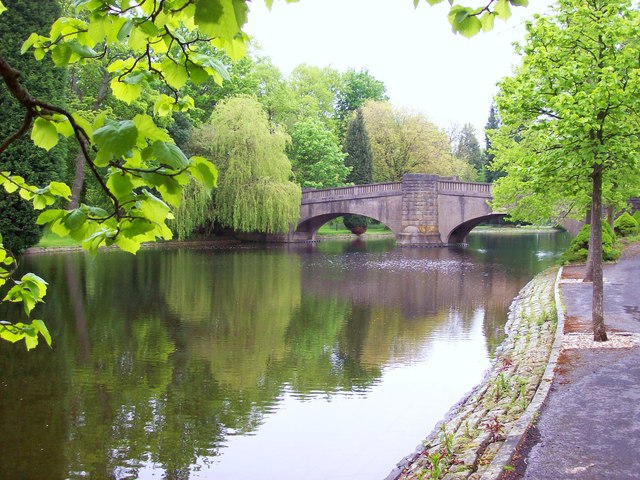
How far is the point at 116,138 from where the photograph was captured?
1901mm

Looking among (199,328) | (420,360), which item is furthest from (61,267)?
(420,360)

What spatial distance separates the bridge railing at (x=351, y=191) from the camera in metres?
39.3

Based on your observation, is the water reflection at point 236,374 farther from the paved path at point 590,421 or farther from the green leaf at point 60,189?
the green leaf at point 60,189

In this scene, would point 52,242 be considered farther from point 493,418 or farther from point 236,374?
point 493,418

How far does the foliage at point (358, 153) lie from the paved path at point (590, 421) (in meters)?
41.2

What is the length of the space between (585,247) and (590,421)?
1720cm

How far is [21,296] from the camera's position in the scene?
3148 millimetres

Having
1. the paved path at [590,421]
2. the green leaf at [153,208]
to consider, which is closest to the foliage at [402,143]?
the paved path at [590,421]

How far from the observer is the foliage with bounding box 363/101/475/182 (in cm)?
5081

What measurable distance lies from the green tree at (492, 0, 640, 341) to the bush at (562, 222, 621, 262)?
1079 centimetres

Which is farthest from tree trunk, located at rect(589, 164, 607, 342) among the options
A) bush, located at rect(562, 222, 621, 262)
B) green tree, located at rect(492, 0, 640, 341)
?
bush, located at rect(562, 222, 621, 262)

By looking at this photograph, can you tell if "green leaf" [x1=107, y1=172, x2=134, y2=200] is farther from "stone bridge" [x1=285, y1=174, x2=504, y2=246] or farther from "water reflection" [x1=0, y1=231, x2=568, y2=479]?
"stone bridge" [x1=285, y1=174, x2=504, y2=246]

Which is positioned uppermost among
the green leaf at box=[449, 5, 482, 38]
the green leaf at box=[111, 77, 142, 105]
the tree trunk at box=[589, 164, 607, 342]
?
the green leaf at box=[449, 5, 482, 38]

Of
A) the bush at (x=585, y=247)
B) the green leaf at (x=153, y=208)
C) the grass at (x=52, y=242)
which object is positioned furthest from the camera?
the grass at (x=52, y=242)
